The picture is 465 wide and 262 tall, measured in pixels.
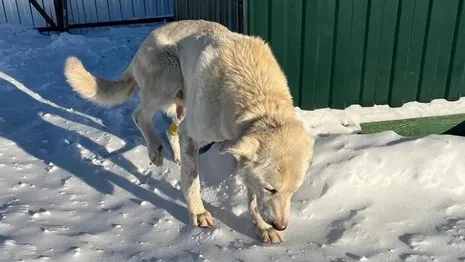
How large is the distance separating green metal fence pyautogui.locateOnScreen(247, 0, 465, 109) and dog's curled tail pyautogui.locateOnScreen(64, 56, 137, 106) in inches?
52.2

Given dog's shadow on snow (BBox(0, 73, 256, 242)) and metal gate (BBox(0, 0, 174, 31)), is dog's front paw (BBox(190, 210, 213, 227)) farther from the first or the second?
metal gate (BBox(0, 0, 174, 31))

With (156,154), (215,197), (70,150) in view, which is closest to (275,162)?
(215,197)

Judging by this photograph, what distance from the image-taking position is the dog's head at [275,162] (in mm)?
2631

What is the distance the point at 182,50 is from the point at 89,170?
1.39 m

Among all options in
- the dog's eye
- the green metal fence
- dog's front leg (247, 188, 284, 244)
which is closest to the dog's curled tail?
the green metal fence

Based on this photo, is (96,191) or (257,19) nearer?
(96,191)

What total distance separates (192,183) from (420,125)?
9.12 feet

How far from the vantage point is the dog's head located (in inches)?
104

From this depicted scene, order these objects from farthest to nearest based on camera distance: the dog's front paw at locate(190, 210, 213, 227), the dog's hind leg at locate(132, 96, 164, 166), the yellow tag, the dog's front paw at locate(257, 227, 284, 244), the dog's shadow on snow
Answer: the yellow tag
the dog's hind leg at locate(132, 96, 164, 166)
the dog's shadow on snow
the dog's front paw at locate(190, 210, 213, 227)
the dog's front paw at locate(257, 227, 284, 244)

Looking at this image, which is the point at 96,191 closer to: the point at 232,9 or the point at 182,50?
the point at 182,50

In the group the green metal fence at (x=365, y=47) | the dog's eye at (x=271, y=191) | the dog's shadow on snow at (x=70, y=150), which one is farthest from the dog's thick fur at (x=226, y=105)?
the green metal fence at (x=365, y=47)

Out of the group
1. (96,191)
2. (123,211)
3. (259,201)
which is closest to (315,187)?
(259,201)

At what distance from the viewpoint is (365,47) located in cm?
474

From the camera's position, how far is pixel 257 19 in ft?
14.6
